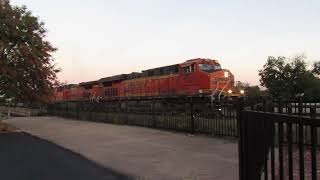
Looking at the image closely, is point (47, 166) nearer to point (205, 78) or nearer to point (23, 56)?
point (23, 56)

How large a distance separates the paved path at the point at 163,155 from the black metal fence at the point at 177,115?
599 millimetres

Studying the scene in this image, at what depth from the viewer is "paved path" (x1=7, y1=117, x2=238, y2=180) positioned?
34.0ft

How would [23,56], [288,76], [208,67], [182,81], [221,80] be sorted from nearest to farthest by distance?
[23,56], [221,80], [208,67], [182,81], [288,76]

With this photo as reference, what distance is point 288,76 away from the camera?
76.8m

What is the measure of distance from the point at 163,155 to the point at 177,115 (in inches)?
262

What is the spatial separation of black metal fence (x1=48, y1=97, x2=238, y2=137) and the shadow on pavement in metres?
3.72

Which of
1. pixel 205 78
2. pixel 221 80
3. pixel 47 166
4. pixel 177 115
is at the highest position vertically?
pixel 205 78

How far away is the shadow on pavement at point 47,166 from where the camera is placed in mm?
10277

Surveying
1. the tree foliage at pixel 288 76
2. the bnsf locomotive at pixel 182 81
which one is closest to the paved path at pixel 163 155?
the bnsf locomotive at pixel 182 81

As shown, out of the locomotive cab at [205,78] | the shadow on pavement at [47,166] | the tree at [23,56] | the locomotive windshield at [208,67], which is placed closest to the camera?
the shadow on pavement at [47,166]

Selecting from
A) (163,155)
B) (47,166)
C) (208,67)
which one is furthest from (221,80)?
(47,166)

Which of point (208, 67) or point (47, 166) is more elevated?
point (208, 67)

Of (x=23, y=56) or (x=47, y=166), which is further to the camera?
(x=23, y=56)

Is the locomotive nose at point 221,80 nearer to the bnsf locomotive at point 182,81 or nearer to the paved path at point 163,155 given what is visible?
the bnsf locomotive at point 182,81
